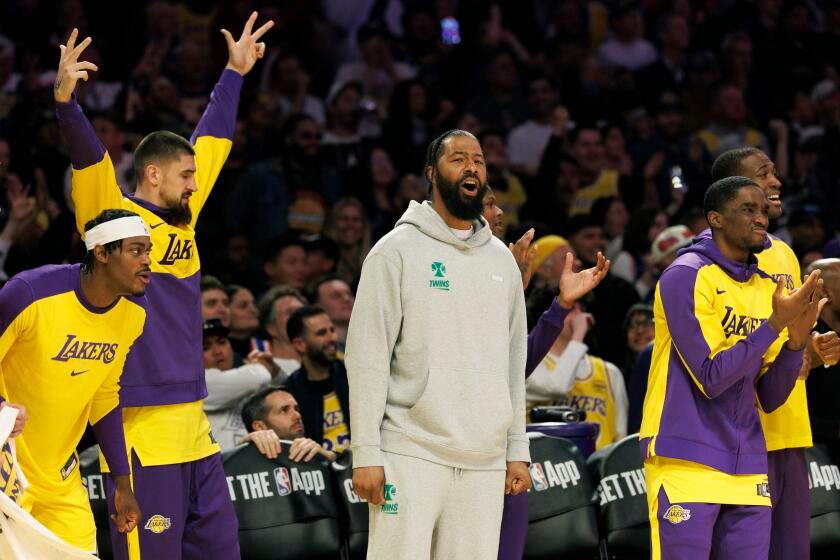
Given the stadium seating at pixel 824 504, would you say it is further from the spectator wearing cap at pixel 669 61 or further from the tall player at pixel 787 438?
the spectator wearing cap at pixel 669 61

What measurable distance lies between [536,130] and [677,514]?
7.82 m

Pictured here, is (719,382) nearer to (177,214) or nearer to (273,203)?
(177,214)

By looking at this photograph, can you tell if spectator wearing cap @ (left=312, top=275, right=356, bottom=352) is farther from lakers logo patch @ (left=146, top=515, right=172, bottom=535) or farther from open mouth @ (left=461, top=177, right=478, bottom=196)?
open mouth @ (left=461, top=177, right=478, bottom=196)

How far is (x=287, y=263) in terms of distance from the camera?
10273 millimetres

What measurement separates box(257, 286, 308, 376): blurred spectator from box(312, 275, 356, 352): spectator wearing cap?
300 millimetres

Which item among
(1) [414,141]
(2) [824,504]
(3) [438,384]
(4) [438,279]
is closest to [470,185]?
(4) [438,279]

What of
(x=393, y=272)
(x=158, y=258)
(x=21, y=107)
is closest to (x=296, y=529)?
(x=158, y=258)

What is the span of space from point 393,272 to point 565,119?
786 cm

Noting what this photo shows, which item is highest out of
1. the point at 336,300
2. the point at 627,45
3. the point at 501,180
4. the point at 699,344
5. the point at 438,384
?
the point at 627,45

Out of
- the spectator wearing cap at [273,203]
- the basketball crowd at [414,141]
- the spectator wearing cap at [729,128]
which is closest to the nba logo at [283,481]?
the basketball crowd at [414,141]

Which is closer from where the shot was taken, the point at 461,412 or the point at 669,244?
the point at 461,412

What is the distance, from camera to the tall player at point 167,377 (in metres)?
6.21

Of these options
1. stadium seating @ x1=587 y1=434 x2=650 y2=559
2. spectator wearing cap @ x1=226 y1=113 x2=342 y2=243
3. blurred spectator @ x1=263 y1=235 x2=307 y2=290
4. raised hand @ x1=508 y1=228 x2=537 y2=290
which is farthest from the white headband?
spectator wearing cap @ x1=226 y1=113 x2=342 y2=243

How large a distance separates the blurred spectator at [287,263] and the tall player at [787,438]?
4466 mm
